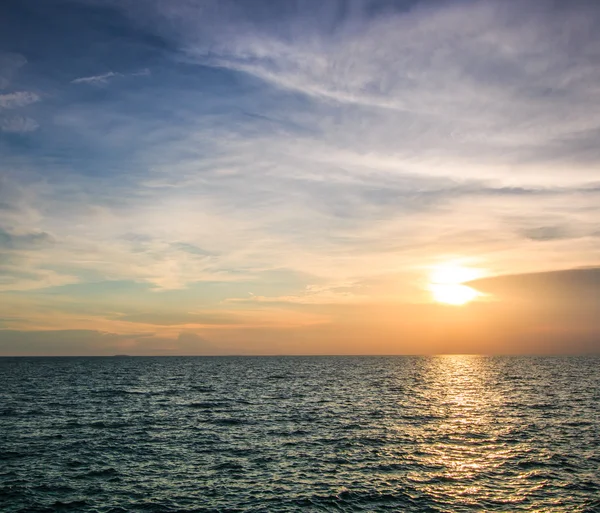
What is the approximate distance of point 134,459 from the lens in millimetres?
39375

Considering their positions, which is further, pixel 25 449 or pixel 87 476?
pixel 25 449

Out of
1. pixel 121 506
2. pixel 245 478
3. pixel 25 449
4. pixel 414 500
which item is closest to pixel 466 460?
pixel 414 500

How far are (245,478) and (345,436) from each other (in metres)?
16.8

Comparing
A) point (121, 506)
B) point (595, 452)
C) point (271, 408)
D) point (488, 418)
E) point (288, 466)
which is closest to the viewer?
point (121, 506)

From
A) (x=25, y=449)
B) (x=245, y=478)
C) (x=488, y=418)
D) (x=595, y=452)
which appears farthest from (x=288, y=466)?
A: (x=488, y=418)

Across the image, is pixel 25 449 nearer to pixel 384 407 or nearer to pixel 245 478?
pixel 245 478

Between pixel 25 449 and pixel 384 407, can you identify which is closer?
pixel 25 449

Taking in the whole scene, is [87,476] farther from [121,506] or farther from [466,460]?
[466,460]

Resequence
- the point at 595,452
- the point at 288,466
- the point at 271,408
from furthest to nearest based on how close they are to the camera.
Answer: the point at 271,408
the point at 595,452
the point at 288,466

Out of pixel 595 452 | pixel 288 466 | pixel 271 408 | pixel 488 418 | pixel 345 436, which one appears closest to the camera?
pixel 288 466

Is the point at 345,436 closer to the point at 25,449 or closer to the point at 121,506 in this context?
the point at 121,506

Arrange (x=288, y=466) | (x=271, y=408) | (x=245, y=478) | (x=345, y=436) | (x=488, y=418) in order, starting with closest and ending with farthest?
(x=245, y=478), (x=288, y=466), (x=345, y=436), (x=488, y=418), (x=271, y=408)

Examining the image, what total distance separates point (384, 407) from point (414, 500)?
134ft

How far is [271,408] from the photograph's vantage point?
68375mm
